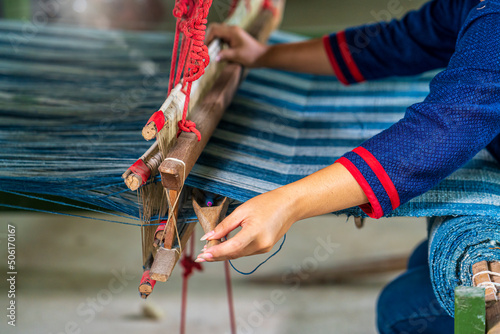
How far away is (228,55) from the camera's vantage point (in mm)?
1407

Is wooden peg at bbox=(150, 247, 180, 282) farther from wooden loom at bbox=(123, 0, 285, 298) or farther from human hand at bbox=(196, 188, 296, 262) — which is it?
human hand at bbox=(196, 188, 296, 262)

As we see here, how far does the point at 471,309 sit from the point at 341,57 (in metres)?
0.83

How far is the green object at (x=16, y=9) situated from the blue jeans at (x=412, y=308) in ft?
8.52

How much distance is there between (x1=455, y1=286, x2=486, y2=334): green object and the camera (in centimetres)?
78

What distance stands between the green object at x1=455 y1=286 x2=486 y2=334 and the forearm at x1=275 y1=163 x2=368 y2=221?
206mm

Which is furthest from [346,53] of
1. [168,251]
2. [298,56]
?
[168,251]

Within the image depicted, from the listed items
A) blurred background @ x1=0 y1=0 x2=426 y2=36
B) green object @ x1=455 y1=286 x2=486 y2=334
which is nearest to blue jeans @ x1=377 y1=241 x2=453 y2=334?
green object @ x1=455 y1=286 x2=486 y2=334

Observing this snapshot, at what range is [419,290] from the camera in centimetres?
141

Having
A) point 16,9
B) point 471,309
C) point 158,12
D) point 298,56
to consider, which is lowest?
point 471,309

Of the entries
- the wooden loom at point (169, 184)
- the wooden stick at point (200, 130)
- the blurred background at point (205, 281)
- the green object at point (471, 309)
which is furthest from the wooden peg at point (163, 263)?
the blurred background at point (205, 281)

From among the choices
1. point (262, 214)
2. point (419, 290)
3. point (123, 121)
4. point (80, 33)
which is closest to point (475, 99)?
point (262, 214)

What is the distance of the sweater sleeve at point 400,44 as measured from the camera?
126 cm

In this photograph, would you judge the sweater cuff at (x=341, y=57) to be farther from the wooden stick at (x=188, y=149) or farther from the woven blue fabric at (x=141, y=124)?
the wooden stick at (x=188, y=149)

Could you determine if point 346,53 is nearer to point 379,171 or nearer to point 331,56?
point 331,56
